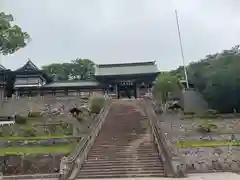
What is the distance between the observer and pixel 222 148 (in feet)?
70.9

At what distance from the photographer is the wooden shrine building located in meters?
49.7

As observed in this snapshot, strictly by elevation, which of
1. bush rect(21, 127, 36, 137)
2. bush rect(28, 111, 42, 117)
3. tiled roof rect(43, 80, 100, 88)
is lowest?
bush rect(21, 127, 36, 137)

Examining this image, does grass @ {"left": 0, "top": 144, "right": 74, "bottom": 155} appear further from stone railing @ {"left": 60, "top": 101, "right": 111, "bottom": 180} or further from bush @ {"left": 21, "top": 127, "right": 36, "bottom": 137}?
bush @ {"left": 21, "top": 127, "right": 36, "bottom": 137}

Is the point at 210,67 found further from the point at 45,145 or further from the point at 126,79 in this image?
the point at 45,145

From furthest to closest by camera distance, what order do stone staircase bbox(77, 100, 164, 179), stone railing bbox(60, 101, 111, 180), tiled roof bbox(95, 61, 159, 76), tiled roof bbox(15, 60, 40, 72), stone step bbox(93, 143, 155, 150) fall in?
tiled roof bbox(15, 60, 40, 72)
tiled roof bbox(95, 61, 159, 76)
stone step bbox(93, 143, 155, 150)
stone staircase bbox(77, 100, 164, 179)
stone railing bbox(60, 101, 111, 180)

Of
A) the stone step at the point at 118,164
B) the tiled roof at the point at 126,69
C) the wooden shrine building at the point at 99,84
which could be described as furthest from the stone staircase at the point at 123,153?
the tiled roof at the point at 126,69

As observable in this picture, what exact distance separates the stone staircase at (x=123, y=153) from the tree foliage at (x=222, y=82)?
14.1 m

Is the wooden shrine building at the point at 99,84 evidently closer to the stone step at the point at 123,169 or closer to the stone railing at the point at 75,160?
the stone railing at the point at 75,160

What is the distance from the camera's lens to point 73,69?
78125mm

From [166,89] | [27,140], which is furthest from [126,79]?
[27,140]

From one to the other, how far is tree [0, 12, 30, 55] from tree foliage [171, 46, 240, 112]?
21.6 m

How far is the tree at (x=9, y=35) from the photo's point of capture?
38.5m

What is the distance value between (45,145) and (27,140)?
5.23 ft

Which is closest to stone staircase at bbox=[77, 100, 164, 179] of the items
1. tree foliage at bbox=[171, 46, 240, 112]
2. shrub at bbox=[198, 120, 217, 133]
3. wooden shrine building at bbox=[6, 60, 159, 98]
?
shrub at bbox=[198, 120, 217, 133]
